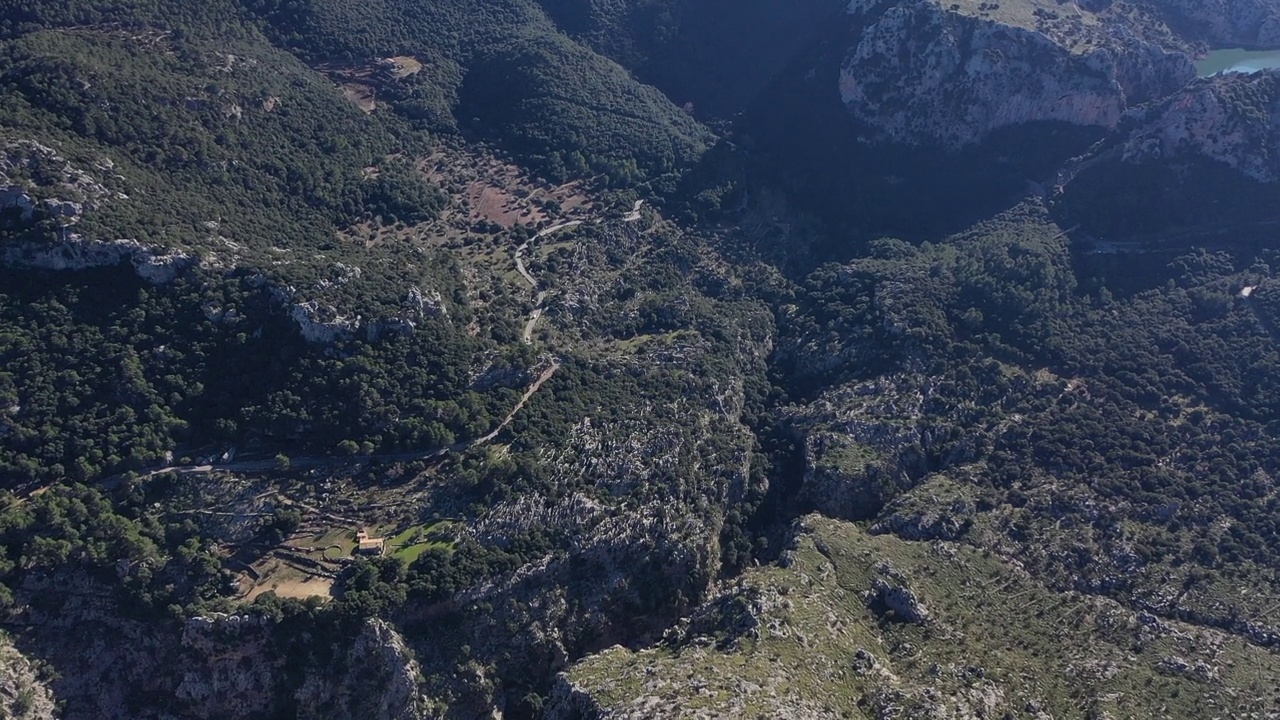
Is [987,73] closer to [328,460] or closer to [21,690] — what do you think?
[328,460]

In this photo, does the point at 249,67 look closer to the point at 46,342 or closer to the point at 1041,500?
the point at 46,342

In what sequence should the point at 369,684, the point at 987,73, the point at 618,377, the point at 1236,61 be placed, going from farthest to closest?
the point at 1236,61 → the point at 987,73 → the point at 618,377 → the point at 369,684

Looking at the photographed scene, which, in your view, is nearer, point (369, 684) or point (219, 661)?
point (219, 661)

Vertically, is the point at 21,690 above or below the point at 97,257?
below

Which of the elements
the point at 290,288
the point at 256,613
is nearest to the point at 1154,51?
the point at 290,288

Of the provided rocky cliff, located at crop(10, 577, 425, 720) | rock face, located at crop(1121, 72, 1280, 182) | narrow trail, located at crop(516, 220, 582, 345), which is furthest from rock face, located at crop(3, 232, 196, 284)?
rock face, located at crop(1121, 72, 1280, 182)

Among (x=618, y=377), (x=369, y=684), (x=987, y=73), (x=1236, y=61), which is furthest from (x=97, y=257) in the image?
(x=1236, y=61)
